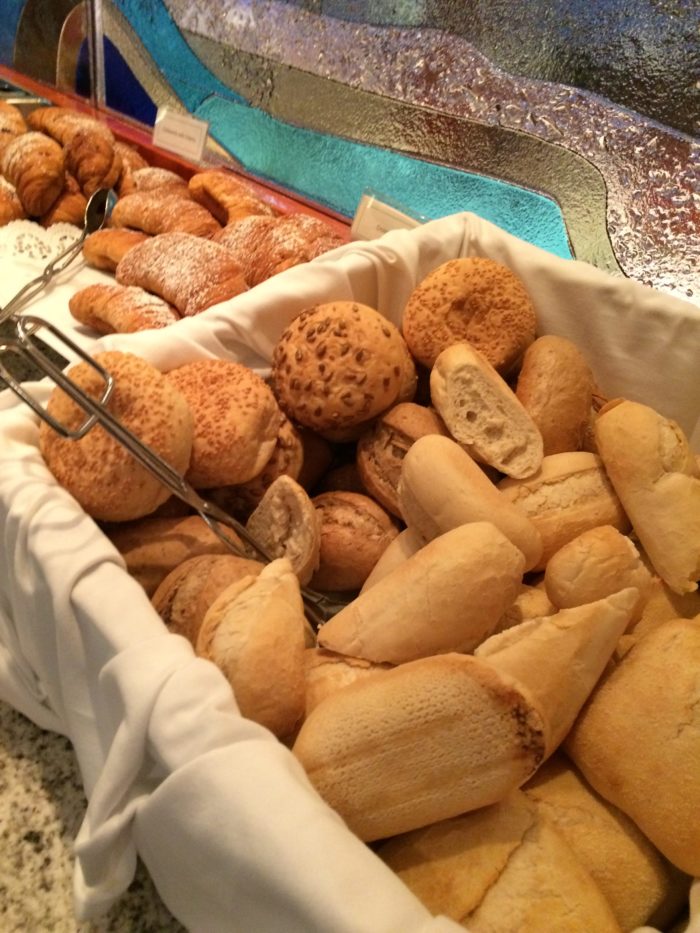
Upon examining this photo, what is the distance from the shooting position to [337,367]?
813 mm

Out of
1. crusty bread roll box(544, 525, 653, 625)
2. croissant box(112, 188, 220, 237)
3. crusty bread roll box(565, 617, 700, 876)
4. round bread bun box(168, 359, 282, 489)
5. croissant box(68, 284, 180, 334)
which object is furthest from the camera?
croissant box(112, 188, 220, 237)

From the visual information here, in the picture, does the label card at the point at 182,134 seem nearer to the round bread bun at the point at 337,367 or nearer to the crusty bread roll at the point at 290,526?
the round bread bun at the point at 337,367

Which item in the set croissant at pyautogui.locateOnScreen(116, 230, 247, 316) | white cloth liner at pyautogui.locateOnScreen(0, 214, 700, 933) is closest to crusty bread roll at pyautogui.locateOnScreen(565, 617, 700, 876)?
white cloth liner at pyautogui.locateOnScreen(0, 214, 700, 933)

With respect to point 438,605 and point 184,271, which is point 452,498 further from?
point 184,271

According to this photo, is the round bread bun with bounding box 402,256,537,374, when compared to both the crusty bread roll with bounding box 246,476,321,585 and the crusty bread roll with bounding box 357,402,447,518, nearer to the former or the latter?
the crusty bread roll with bounding box 357,402,447,518

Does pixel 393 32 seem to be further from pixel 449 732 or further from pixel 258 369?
pixel 449 732

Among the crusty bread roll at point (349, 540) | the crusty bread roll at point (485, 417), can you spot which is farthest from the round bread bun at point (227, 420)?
the crusty bread roll at point (485, 417)

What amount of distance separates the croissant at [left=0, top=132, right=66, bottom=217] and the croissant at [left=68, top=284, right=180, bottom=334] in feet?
1.42

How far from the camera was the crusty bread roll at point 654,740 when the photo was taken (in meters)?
0.55

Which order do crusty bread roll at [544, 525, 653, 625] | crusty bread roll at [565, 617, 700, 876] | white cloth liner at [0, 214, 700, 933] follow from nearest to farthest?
white cloth liner at [0, 214, 700, 933]
crusty bread roll at [565, 617, 700, 876]
crusty bread roll at [544, 525, 653, 625]

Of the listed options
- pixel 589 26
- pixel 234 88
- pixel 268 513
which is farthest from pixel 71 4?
pixel 268 513

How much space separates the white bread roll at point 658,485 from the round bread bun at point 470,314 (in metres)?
0.19

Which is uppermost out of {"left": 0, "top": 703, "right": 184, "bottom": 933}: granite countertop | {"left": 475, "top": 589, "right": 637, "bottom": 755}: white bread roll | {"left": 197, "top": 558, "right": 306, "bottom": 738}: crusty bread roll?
{"left": 475, "top": 589, "right": 637, "bottom": 755}: white bread roll

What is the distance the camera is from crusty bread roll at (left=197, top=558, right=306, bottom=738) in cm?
56
